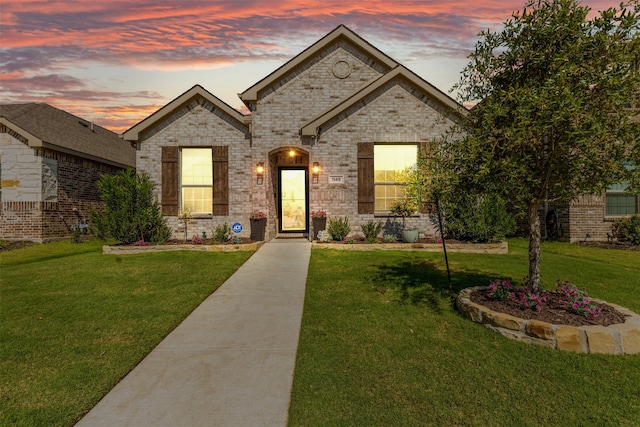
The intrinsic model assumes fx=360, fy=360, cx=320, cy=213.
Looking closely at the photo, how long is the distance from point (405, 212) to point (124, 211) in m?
9.65

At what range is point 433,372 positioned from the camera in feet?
12.7

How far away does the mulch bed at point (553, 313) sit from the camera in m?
4.66

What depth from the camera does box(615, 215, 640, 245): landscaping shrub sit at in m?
13.5

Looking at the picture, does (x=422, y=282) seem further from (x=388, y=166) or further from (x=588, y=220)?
(x=588, y=220)

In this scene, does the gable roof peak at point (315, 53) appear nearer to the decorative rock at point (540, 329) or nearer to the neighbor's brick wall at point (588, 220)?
the neighbor's brick wall at point (588, 220)

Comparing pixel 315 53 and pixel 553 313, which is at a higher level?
pixel 315 53

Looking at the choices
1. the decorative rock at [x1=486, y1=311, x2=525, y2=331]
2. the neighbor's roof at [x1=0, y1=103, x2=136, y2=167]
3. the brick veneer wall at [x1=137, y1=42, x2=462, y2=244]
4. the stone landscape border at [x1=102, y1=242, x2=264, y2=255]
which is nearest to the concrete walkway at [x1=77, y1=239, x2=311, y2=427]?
the decorative rock at [x1=486, y1=311, x2=525, y2=331]

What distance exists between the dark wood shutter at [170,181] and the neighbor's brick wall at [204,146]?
20 cm

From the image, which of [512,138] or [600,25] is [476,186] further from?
[600,25]

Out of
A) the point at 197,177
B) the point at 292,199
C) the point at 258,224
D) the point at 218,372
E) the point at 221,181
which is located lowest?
the point at 218,372

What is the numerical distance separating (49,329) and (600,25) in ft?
28.7

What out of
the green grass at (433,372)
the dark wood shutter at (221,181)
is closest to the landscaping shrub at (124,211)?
the dark wood shutter at (221,181)

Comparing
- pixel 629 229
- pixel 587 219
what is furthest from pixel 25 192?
pixel 629 229

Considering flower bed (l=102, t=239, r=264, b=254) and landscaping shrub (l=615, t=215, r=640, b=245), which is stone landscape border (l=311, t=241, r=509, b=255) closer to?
flower bed (l=102, t=239, r=264, b=254)
